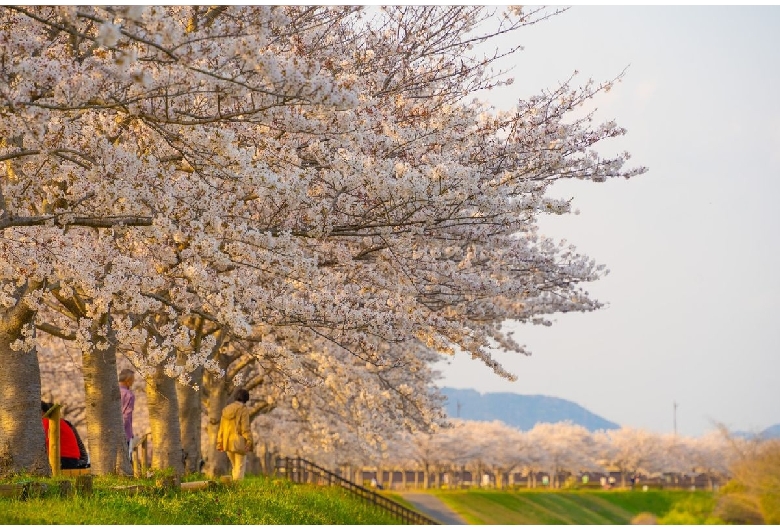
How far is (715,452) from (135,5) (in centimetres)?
10723

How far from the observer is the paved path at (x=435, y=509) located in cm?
5231

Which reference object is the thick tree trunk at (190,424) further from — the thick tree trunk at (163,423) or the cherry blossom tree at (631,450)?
the cherry blossom tree at (631,450)

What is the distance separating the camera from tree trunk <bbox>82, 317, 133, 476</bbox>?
14.1 meters

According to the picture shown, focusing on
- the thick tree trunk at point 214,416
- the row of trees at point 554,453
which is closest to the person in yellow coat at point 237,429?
the thick tree trunk at point 214,416

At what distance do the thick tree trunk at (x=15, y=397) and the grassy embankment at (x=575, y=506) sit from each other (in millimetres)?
43563

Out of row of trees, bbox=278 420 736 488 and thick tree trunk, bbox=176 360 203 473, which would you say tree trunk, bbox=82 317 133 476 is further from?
row of trees, bbox=278 420 736 488

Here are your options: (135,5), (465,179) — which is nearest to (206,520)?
(465,179)

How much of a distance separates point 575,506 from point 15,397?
6117 centimetres

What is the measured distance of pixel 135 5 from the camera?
6.29 m

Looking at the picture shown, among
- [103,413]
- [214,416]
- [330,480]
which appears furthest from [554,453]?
[103,413]

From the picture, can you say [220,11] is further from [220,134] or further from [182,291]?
[182,291]

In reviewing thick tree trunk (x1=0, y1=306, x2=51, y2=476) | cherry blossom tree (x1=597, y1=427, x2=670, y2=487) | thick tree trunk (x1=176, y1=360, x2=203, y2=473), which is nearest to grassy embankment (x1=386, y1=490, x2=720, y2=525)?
cherry blossom tree (x1=597, y1=427, x2=670, y2=487)

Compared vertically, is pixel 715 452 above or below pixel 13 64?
below

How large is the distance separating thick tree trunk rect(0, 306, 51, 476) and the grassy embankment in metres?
43.6
